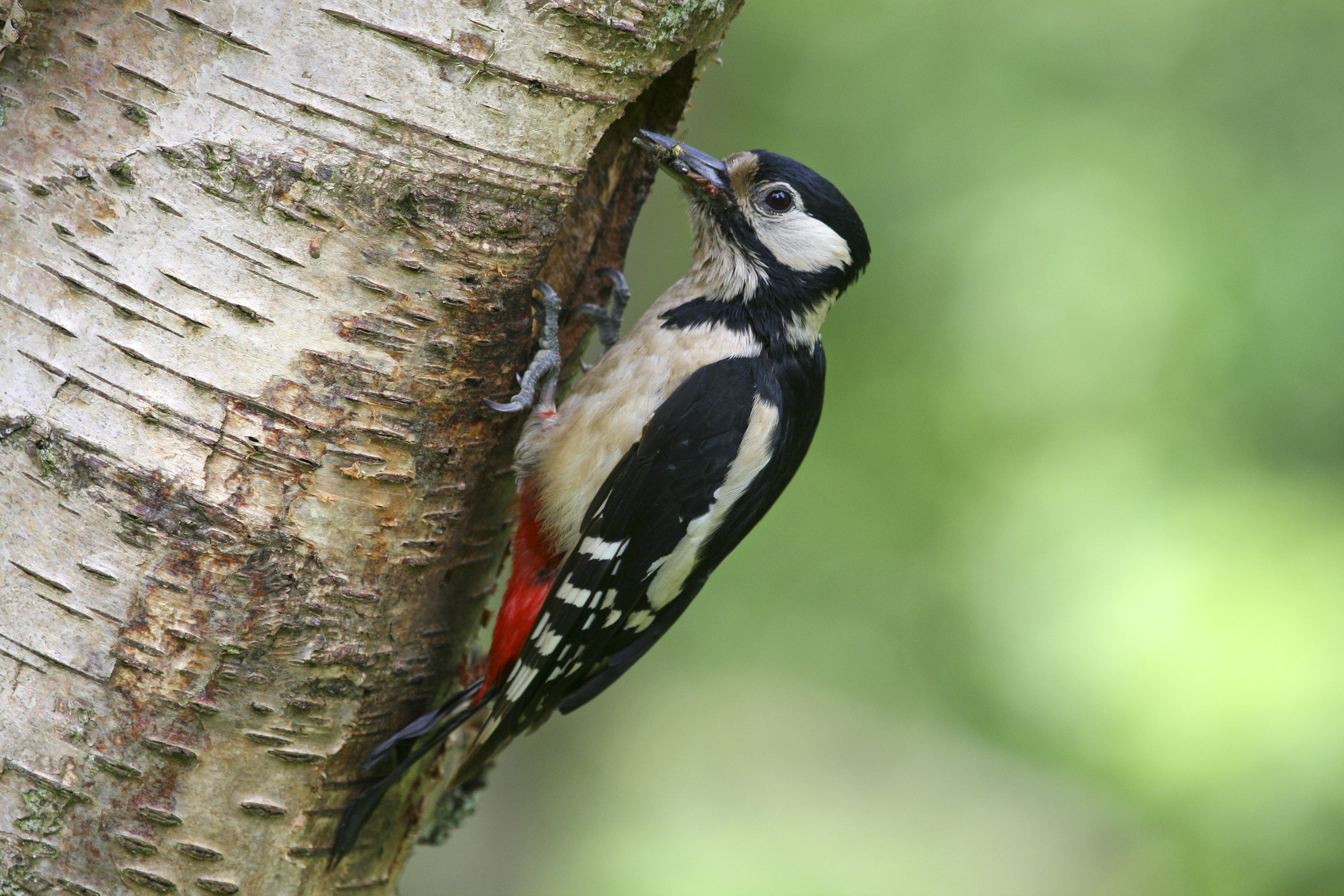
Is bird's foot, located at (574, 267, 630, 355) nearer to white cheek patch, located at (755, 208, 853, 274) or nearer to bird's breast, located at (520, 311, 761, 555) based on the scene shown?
bird's breast, located at (520, 311, 761, 555)

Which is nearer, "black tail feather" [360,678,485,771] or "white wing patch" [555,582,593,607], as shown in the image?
"black tail feather" [360,678,485,771]

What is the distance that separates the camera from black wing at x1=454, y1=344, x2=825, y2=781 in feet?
6.98

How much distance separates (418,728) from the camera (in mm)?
1913

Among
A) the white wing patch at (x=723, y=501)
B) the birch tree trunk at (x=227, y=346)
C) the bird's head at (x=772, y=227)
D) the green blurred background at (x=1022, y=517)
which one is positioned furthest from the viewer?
the green blurred background at (x=1022, y=517)

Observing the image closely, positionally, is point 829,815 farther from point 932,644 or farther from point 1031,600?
point 1031,600

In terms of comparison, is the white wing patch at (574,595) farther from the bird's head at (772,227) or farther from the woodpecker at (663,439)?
the bird's head at (772,227)

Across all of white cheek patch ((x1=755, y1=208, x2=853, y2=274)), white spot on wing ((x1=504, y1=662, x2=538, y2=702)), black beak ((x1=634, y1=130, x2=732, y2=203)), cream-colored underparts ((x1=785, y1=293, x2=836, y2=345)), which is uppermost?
black beak ((x1=634, y1=130, x2=732, y2=203))

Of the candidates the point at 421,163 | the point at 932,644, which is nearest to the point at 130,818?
the point at 421,163

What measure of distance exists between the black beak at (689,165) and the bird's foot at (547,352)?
38cm

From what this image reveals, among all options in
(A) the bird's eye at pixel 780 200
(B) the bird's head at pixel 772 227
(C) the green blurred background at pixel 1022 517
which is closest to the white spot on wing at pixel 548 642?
(B) the bird's head at pixel 772 227

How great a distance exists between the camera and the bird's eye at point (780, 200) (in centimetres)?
244

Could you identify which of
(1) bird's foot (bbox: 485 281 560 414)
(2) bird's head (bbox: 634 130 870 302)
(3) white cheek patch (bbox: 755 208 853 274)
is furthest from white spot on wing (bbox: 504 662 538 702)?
(3) white cheek patch (bbox: 755 208 853 274)

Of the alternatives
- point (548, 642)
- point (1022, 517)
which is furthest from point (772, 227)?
point (1022, 517)

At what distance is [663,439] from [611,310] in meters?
0.52
